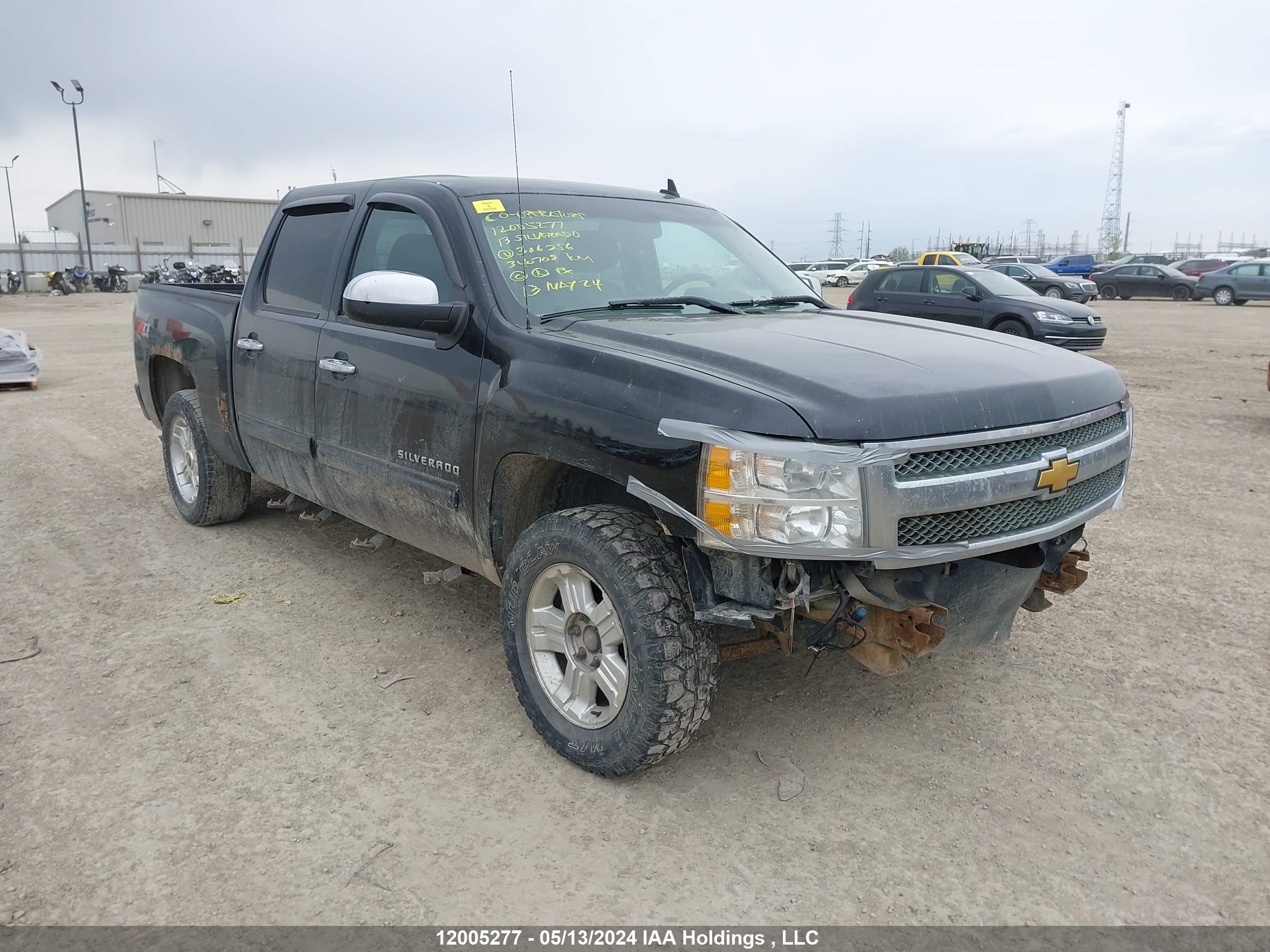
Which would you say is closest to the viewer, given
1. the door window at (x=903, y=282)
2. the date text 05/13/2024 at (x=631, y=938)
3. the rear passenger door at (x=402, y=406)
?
the date text 05/13/2024 at (x=631, y=938)

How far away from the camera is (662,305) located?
3717 mm

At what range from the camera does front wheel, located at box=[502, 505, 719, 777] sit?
9.31 feet

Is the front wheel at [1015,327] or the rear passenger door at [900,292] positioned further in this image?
the rear passenger door at [900,292]

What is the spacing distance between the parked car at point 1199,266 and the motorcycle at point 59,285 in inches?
1630

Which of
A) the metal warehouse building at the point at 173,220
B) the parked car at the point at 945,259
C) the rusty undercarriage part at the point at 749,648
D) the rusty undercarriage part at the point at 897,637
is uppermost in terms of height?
the metal warehouse building at the point at 173,220

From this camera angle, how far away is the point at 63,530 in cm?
569

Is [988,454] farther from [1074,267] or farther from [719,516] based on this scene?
[1074,267]

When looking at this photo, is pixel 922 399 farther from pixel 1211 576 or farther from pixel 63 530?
pixel 63 530

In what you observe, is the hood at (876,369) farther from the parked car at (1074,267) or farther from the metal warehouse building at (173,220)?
the metal warehouse building at (173,220)

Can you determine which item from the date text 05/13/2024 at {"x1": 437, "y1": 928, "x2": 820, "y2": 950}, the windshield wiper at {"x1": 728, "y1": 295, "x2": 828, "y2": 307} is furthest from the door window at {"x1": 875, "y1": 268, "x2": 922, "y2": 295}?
the date text 05/13/2024 at {"x1": 437, "y1": 928, "x2": 820, "y2": 950}

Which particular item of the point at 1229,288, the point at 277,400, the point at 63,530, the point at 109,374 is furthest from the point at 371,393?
the point at 1229,288

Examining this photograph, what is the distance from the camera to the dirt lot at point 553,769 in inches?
101

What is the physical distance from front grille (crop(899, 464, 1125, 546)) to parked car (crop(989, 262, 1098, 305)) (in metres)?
21.7

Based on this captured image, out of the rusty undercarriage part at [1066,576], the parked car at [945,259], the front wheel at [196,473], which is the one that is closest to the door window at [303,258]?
the front wheel at [196,473]
